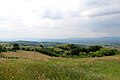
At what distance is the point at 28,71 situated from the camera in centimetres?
944

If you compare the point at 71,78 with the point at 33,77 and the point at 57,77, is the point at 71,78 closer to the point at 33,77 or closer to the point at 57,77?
the point at 57,77

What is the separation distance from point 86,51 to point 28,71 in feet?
234

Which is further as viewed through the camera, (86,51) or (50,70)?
(86,51)

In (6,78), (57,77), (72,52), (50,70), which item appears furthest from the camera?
(72,52)

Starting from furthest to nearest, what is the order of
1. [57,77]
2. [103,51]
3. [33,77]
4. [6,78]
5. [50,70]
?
[103,51] < [50,70] < [57,77] < [33,77] < [6,78]

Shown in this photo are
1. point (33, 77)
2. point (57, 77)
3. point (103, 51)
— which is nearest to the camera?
point (33, 77)

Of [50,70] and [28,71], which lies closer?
A: [28,71]

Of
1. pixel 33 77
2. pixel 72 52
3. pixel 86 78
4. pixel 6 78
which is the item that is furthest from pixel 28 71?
pixel 72 52

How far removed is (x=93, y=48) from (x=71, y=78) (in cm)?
7392

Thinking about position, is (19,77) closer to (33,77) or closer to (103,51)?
(33,77)

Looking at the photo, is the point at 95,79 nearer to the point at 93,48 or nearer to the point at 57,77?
the point at 57,77

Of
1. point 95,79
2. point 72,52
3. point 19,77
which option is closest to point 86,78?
point 95,79

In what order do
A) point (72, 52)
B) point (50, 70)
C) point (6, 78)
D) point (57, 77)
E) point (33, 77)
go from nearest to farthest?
1. point (6, 78)
2. point (33, 77)
3. point (57, 77)
4. point (50, 70)
5. point (72, 52)

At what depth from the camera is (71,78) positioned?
9.87 metres
